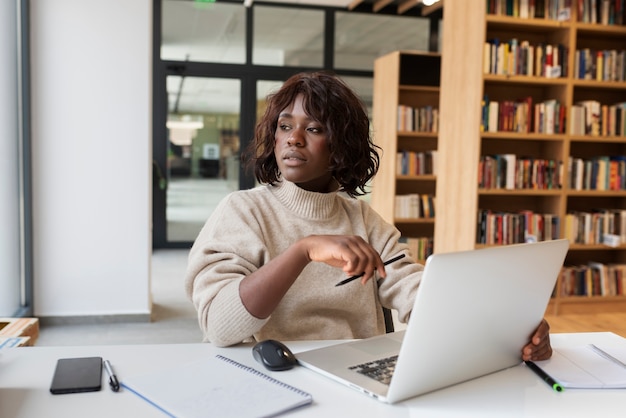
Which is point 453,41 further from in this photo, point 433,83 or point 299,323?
point 299,323

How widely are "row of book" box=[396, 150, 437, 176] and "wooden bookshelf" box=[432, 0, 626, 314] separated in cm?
95

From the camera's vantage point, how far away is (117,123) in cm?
394

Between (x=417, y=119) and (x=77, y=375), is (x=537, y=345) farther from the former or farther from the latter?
(x=417, y=119)

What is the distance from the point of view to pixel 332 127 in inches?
56.7

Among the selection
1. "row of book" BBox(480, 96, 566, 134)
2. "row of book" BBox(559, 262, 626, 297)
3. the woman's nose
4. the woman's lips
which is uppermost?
"row of book" BBox(480, 96, 566, 134)

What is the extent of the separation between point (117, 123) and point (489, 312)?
133 inches

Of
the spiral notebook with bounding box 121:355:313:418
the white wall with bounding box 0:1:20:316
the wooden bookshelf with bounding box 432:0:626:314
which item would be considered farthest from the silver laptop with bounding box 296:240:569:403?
the wooden bookshelf with bounding box 432:0:626:314

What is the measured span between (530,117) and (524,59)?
16.0 inches

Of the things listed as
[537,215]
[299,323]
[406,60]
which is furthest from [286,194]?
[406,60]

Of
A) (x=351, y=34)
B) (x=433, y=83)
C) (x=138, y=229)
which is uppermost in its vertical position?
(x=351, y=34)

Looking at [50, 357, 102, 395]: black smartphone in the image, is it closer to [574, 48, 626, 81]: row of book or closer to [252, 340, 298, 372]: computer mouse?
[252, 340, 298, 372]: computer mouse

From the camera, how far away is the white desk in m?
0.95

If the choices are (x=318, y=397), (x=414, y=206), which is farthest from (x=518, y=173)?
(x=318, y=397)

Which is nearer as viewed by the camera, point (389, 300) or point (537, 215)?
point (389, 300)
